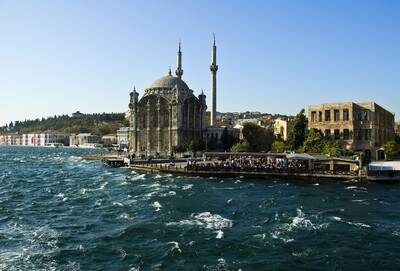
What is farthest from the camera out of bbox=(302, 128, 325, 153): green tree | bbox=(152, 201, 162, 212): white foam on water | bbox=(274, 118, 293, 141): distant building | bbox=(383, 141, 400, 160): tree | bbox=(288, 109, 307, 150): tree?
bbox=(274, 118, 293, 141): distant building

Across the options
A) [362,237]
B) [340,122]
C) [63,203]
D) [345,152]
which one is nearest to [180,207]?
[63,203]

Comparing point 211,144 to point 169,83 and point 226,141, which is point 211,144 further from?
point 169,83

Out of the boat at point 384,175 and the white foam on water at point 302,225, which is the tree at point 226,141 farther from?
the white foam on water at point 302,225

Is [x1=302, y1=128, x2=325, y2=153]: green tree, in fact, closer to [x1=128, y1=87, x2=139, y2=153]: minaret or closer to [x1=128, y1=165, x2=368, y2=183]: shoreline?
[x1=128, y1=165, x2=368, y2=183]: shoreline

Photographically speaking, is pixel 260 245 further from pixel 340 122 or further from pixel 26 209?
pixel 340 122

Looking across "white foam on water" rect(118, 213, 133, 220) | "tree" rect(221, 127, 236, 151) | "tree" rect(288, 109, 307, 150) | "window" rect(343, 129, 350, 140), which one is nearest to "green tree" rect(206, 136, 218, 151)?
"tree" rect(221, 127, 236, 151)

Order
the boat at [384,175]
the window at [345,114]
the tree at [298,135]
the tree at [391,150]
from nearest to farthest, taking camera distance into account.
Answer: the boat at [384,175], the tree at [391,150], the window at [345,114], the tree at [298,135]

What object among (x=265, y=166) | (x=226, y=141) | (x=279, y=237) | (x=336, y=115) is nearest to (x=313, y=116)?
(x=336, y=115)

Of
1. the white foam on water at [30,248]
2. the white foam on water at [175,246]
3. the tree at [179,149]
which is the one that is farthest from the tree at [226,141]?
the white foam on water at [175,246]
